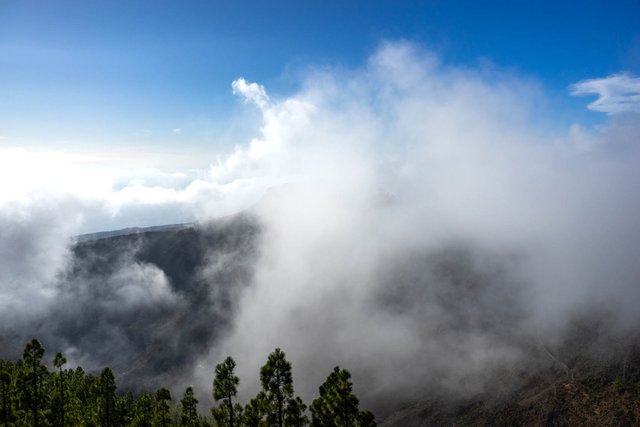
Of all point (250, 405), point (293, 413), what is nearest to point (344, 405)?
point (293, 413)

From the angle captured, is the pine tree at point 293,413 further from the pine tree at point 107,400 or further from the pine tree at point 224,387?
the pine tree at point 107,400

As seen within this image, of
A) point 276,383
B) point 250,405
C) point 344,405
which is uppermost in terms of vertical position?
point 276,383

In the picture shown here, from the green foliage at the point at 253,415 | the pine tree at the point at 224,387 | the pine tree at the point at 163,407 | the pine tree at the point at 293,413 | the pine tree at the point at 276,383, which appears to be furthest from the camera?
the pine tree at the point at 163,407

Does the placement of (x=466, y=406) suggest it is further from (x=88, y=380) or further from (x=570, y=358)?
(x=88, y=380)

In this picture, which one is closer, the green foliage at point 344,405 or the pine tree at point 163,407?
the green foliage at point 344,405

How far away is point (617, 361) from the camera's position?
527 feet

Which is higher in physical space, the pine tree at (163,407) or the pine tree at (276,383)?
the pine tree at (163,407)

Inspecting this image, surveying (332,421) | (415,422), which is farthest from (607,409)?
(332,421)

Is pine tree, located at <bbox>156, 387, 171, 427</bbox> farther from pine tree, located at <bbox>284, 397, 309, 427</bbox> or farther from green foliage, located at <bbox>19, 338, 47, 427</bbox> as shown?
pine tree, located at <bbox>284, 397, 309, 427</bbox>

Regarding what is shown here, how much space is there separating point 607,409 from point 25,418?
161 meters

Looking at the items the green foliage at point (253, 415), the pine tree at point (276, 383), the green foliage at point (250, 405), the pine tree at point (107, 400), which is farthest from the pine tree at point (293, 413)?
the pine tree at point (107, 400)

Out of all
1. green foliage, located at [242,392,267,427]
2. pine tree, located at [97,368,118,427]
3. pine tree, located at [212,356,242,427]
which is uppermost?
pine tree, located at [97,368,118,427]

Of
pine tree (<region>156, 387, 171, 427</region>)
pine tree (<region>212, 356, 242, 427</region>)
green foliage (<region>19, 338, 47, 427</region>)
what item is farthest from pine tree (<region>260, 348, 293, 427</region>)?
green foliage (<region>19, 338, 47, 427</region>)

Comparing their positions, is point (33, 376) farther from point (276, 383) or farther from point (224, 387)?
point (276, 383)
